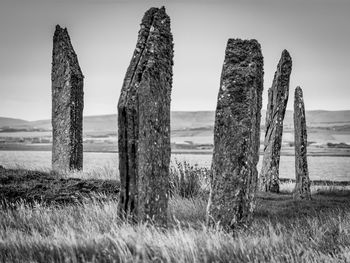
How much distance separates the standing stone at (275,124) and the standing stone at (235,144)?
8378 millimetres

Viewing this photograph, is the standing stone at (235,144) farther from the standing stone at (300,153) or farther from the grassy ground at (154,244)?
the standing stone at (300,153)

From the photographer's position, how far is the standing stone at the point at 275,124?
16.8 meters

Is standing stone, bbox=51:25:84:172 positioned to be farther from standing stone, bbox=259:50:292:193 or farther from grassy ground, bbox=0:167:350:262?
grassy ground, bbox=0:167:350:262

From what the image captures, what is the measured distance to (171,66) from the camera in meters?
8.77

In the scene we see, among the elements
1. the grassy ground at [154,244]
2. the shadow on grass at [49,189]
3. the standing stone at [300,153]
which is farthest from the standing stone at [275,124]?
the grassy ground at [154,244]

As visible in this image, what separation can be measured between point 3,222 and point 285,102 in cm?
1140

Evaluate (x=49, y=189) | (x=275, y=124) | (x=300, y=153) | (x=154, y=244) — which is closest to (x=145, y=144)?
(x=154, y=244)

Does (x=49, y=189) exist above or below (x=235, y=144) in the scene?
below

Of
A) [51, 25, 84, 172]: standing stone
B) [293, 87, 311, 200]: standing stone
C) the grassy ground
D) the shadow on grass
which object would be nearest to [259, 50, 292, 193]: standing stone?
[293, 87, 311, 200]: standing stone

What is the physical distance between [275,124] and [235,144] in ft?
30.9

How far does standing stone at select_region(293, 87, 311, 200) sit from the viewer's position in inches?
562

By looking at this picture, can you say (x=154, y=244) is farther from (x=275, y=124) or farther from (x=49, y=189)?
(x=275, y=124)

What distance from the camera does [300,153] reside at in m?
14.7

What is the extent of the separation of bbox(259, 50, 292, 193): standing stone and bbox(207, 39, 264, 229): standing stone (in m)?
8.38
